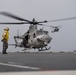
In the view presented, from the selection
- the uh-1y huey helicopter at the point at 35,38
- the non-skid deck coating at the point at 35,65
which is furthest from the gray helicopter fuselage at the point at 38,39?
the non-skid deck coating at the point at 35,65

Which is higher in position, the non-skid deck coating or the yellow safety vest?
the yellow safety vest

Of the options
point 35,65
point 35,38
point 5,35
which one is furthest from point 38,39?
point 35,65

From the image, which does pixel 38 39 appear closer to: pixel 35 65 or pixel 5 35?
pixel 5 35

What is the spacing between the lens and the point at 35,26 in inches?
1476

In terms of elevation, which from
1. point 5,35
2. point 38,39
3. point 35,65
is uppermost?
point 5,35

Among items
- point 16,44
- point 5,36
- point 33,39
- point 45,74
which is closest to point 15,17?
point 5,36

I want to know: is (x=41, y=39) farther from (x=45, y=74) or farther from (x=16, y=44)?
(x=45, y=74)

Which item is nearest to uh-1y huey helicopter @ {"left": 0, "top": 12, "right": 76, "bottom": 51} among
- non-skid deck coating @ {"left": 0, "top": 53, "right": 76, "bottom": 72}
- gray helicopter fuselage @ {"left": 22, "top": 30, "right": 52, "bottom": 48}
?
gray helicopter fuselage @ {"left": 22, "top": 30, "right": 52, "bottom": 48}

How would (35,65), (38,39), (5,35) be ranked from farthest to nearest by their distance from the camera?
(38,39) < (5,35) < (35,65)

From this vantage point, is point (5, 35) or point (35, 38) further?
point (35, 38)

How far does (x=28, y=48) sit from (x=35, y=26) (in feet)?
12.6

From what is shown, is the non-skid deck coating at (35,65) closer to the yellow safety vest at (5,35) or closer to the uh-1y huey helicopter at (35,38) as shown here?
the yellow safety vest at (5,35)

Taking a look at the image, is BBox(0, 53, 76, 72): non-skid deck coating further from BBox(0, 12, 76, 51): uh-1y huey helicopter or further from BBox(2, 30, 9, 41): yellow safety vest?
BBox(0, 12, 76, 51): uh-1y huey helicopter

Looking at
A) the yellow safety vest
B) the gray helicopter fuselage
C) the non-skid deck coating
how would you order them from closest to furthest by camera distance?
the non-skid deck coating
the yellow safety vest
the gray helicopter fuselage
